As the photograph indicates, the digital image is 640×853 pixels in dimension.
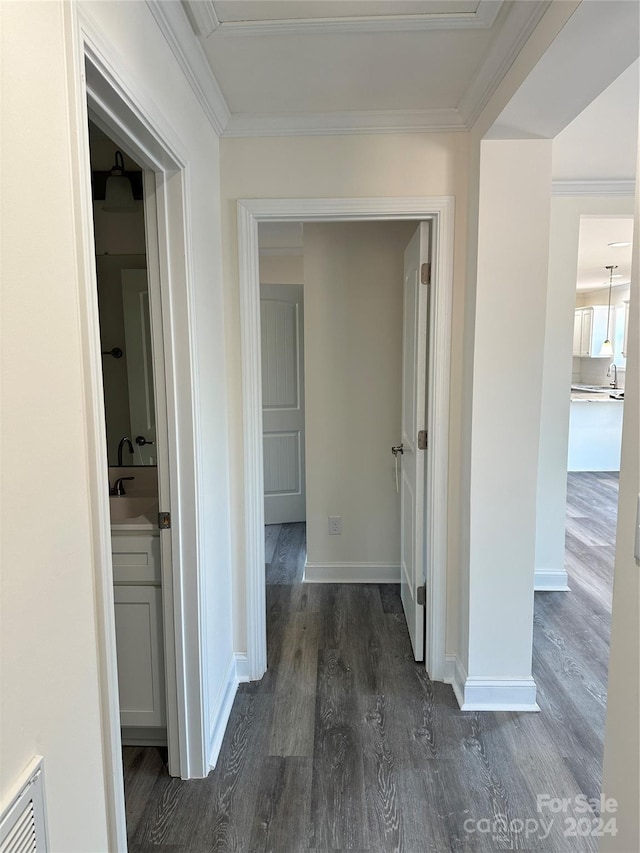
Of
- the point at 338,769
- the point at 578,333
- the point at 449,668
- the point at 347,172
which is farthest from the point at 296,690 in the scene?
the point at 578,333

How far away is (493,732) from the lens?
6.70ft

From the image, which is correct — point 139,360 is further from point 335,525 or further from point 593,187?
point 593,187

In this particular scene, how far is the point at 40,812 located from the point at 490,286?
2.00m

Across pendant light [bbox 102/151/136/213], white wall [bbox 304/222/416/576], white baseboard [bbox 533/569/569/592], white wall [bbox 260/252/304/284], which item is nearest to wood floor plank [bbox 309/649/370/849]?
white wall [bbox 304/222/416/576]

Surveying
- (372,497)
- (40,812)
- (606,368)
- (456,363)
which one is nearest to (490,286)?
(456,363)

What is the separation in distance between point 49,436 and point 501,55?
1769 mm

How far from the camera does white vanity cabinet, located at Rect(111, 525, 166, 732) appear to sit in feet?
5.94

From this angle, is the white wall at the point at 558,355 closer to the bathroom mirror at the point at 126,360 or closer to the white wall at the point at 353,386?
the white wall at the point at 353,386

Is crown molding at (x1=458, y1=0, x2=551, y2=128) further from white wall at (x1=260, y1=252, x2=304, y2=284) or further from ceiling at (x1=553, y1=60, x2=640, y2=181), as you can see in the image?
white wall at (x1=260, y1=252, x2=304, y2=284)

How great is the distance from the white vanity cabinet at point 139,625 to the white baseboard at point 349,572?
162cm

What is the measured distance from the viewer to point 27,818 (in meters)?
0.78

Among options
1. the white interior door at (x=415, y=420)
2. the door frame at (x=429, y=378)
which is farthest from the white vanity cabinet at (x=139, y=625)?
the white interior door at (x=415, y=420)

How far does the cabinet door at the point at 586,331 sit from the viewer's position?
9.23m

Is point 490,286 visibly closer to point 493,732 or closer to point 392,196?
point 392,196
